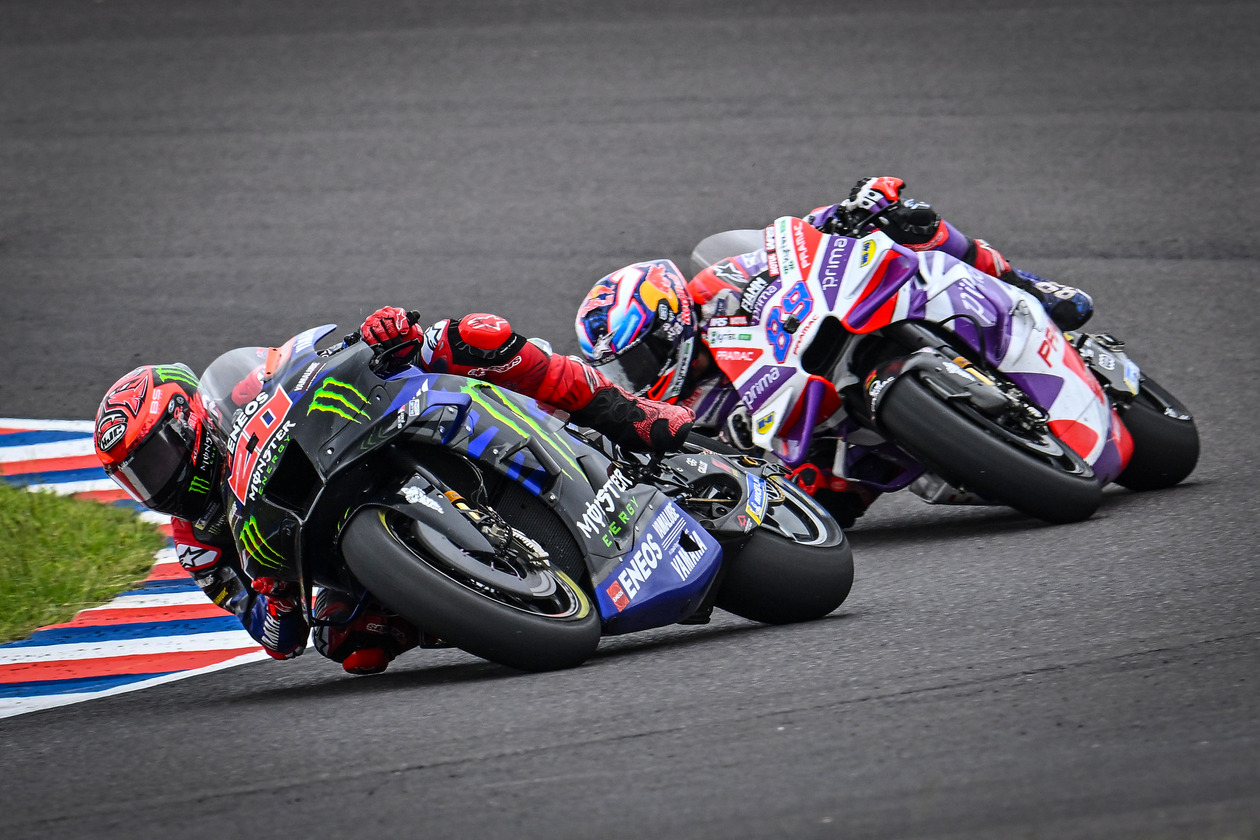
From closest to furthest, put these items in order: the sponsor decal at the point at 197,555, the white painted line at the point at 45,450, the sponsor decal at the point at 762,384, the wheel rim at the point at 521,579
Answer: the wheel rim at the point at 521,579
the sponsor decal at the point at 197,555
the sponsor decal at the point at 762,384
the white painted line at the point at 45,450

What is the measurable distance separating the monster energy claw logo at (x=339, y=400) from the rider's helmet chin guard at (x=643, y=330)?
203 cm

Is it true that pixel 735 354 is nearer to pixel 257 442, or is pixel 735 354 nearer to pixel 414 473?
pixel 414 473

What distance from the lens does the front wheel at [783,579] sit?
5371mm

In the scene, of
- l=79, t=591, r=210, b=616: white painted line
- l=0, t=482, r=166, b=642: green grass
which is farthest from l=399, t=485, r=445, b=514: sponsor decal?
l=0, t=482, r=166, b=642: green grass

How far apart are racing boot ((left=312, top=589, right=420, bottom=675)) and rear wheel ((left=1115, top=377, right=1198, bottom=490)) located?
128 inches

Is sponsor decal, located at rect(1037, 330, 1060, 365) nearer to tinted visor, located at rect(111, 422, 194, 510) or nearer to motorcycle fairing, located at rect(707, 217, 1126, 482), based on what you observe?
motorcycle fairing, located at rect(707, 217, 1126, 482)

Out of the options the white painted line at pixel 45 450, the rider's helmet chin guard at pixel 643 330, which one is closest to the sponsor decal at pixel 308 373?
the rider's helmet chin guard at pixel 643 330

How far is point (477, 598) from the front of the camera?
14.8 feet

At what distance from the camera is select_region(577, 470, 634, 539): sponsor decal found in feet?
16.5

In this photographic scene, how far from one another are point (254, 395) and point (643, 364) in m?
2.11

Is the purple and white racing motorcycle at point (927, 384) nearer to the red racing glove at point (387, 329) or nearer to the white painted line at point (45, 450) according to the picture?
the red racing glove at point (387, 329)

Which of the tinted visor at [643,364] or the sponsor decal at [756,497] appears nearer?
the sponsor decal at [756,497]

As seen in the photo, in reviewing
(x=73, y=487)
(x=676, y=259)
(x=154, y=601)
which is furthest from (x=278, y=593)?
(x=676, y=259)

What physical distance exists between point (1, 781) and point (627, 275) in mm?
3372
